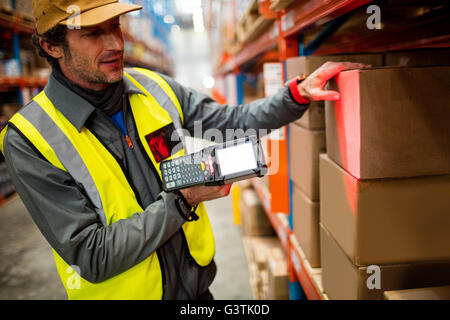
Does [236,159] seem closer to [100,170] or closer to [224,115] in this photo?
→ [100,170]

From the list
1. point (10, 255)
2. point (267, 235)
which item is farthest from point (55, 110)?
point (10, 255)

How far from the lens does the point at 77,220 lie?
97cm

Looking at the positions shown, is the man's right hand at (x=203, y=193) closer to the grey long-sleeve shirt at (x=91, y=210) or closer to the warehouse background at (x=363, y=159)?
the grey long-sleeve shirt at (x=91, y=210)

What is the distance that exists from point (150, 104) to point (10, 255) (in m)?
2.77

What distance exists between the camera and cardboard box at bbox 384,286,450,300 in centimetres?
73

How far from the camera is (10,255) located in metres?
3.12

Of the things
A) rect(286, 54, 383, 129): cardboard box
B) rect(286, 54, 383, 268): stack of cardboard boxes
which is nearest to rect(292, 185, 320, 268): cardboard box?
rect(286, 54, 383, 268): stack of cardboard boxes

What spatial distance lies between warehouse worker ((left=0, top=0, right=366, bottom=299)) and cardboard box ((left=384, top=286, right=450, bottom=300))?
51 centimetres

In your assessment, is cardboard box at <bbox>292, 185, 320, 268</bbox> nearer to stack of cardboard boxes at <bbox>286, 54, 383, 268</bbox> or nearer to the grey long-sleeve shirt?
stack of cardboard boxes at <bbox>286, 54, 383, 268</bbox>

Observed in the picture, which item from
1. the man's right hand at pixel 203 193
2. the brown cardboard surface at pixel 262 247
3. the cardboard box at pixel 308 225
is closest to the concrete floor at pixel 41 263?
the brown cardboard surface at pixel 262 247

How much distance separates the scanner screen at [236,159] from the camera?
91 cm

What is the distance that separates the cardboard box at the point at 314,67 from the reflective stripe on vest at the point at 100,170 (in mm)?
495

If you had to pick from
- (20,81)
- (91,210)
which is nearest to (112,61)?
(91,210)
